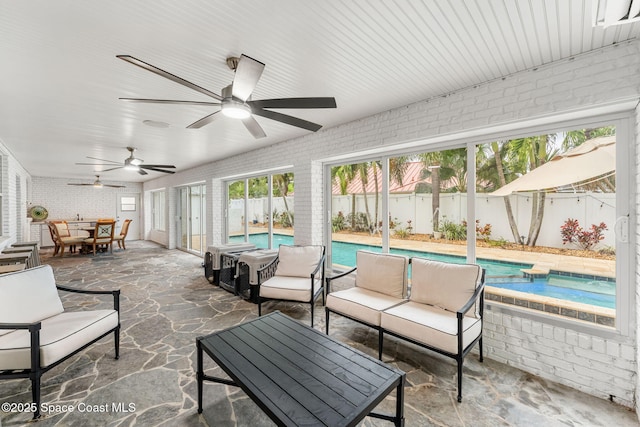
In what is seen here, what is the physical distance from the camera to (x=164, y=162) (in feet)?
22.2

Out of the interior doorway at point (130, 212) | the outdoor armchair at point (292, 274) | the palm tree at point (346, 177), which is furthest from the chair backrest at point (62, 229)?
the palm tree at point (346, 177)

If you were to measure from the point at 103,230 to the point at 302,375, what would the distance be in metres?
9.02

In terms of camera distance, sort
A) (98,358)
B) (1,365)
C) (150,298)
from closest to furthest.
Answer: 1. (1,365)
2. (98,358)
3. (150,298)

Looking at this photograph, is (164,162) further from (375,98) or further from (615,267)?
(615,267)

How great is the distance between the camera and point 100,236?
802 centimetres

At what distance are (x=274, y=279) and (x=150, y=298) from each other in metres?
2.16

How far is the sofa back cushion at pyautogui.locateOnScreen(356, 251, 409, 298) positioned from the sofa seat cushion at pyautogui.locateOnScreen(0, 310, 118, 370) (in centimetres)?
254

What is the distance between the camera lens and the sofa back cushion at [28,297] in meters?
2.12

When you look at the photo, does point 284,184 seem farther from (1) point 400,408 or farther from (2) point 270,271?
(1) point 400,408

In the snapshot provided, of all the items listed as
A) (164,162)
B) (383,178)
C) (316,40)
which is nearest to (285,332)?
(316,40)

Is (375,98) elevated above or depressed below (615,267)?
above

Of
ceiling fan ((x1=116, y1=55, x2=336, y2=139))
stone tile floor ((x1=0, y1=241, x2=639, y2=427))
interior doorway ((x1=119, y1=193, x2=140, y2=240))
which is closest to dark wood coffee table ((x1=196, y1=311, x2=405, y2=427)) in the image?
stone tile floor ((x1=0, y1=241, x2=639, y2=427))

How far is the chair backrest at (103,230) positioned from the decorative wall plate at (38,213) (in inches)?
130

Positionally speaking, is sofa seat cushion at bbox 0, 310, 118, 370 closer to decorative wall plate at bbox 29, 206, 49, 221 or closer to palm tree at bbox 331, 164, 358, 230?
palm tree at bbox 331, 164, 358, 230
